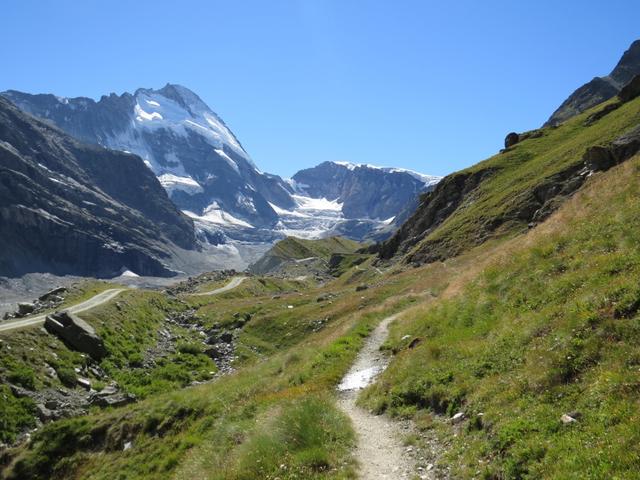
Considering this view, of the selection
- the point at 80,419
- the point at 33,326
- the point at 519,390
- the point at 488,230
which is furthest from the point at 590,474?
the point at 488,230

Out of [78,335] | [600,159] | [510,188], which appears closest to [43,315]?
[78,335]

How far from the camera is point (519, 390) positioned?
13.2 metres

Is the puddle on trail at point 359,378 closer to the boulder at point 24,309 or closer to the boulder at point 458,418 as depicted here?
the boulder at point 458,418

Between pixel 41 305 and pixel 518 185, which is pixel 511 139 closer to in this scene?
pixel 518 185

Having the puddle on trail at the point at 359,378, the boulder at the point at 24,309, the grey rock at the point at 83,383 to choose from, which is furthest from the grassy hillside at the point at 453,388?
the boulder at the point at 24,309

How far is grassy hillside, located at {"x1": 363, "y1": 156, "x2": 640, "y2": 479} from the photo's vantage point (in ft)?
33.7

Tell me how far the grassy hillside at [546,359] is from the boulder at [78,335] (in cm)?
2505

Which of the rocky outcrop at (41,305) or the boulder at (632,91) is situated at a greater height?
the boulder at (632,91)

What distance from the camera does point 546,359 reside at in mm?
13430

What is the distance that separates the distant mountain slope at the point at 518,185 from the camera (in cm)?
5509

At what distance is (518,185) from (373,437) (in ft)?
215

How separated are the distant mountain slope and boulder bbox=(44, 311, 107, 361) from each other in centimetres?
4486

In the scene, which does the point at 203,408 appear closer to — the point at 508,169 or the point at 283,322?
the point at 283,322

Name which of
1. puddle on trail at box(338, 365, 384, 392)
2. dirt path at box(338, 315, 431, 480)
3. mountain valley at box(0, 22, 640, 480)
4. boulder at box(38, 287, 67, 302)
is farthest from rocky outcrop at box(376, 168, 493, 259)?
dirt path at box(338, 315, 431, 480)
